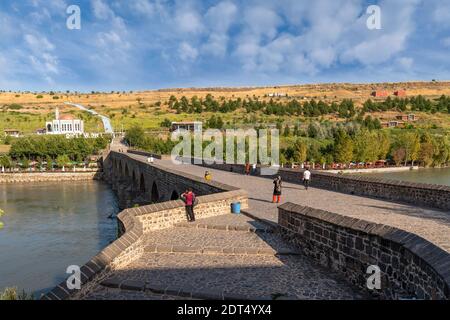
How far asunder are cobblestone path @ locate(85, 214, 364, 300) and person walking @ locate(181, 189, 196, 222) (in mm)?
1105

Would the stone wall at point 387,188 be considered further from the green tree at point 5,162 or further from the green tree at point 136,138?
the green tree at point 5,162

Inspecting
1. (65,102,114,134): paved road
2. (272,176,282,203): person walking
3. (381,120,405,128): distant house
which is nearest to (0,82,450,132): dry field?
(65,102,114,134): paved road

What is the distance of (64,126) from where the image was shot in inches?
3012

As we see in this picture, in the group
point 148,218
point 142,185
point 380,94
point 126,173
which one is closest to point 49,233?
point 142,185

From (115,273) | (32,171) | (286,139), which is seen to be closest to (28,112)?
(32,171)

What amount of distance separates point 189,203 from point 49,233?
15.2 m

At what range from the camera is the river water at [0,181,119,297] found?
16562 mm

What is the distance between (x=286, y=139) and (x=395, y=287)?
194 ft

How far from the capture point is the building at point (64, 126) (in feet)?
250

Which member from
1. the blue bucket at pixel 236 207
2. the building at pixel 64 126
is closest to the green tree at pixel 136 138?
the building at pixel 64 126

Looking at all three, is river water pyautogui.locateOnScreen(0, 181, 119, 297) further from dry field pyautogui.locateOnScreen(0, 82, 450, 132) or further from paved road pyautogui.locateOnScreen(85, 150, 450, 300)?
dry field pyautogui.locateOnScreen(0, 82, 450, 132)

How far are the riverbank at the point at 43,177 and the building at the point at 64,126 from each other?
2351cm

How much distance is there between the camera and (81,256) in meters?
18.9
